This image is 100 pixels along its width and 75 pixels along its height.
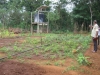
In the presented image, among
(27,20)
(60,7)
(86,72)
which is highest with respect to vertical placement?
(60,7)

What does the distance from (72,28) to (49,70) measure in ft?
61.0

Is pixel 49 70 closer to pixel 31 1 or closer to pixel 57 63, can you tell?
pixel 57 63

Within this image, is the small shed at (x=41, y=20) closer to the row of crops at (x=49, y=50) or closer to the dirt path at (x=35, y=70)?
the row of crops at (x=49, y=50)

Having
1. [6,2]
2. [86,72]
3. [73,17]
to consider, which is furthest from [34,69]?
[6,2]

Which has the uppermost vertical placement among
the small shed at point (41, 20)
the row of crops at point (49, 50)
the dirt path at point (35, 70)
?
the small shed at point (41, 20)

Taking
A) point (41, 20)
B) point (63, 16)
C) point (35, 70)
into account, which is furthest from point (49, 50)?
point (63, 16)

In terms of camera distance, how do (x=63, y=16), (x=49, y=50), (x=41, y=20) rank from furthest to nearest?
1. (x=63, y=16)
2. (x=41, y=20)
3. (x=49, y=50)

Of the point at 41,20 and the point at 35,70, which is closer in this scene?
the point at 35,70

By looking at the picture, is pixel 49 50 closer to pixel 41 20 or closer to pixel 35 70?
pixel 35 70

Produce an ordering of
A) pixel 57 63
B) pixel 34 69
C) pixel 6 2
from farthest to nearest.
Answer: pixel 6 2, pixel 57 63, pixel 34 69

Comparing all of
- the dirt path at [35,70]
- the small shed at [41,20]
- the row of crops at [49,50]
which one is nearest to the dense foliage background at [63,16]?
the small shed at [41,20]

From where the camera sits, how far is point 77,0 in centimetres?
2255

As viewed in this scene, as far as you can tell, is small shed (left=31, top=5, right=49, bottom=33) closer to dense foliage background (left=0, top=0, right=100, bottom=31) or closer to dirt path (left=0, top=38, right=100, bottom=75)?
dense foliage background (left=0, top=0, right=100, bottom=31)

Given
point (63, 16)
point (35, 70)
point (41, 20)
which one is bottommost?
point (35, 70)
